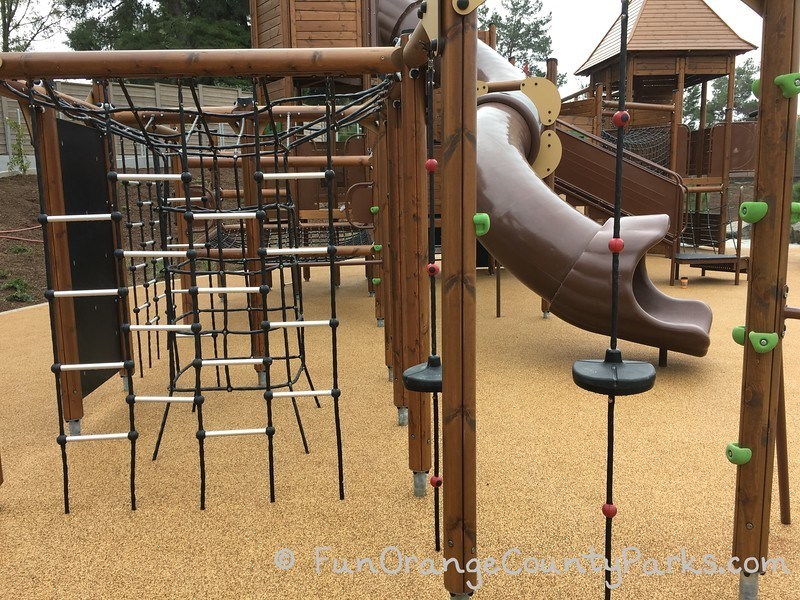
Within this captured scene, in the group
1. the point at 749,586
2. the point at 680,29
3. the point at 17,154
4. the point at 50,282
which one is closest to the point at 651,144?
the point at 680,29

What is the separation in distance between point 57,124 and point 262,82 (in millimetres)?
1177

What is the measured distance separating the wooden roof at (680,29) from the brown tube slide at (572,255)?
9462 millimetres

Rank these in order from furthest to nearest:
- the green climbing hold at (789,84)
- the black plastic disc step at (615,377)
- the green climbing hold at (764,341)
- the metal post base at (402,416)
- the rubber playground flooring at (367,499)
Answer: the metal post base at (402,416)
the rubber playground flooring at (367,499)
the green climbing hold at (764,341)
the green climbing hold at (789,84)
the black plastic disc step at (615,377)

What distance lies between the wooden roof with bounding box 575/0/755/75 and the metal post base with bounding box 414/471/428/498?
12192 millimetres

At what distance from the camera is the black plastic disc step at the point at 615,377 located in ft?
4.45

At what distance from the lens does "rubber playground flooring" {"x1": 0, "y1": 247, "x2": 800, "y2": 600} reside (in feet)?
6.47

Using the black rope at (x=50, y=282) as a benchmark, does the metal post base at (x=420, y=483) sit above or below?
below

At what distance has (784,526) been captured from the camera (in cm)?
220

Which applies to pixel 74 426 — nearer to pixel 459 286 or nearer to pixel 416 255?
pixel 416 255

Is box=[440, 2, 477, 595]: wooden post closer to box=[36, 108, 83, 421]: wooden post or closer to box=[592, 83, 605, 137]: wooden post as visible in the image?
box=[36, 108, 83, 421]: wooden post

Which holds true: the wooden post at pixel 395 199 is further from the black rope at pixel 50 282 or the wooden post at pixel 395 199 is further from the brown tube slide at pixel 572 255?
the black rope at pixel 50 282

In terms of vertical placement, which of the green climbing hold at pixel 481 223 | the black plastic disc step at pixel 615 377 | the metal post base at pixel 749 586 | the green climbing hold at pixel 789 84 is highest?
the green climbing hold at pixel 789 84

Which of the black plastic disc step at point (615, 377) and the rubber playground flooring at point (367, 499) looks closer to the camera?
the black plastic disc step at point (615, 377)

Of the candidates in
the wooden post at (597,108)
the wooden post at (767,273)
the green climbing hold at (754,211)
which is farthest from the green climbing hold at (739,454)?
the wooden post at (597,108)
